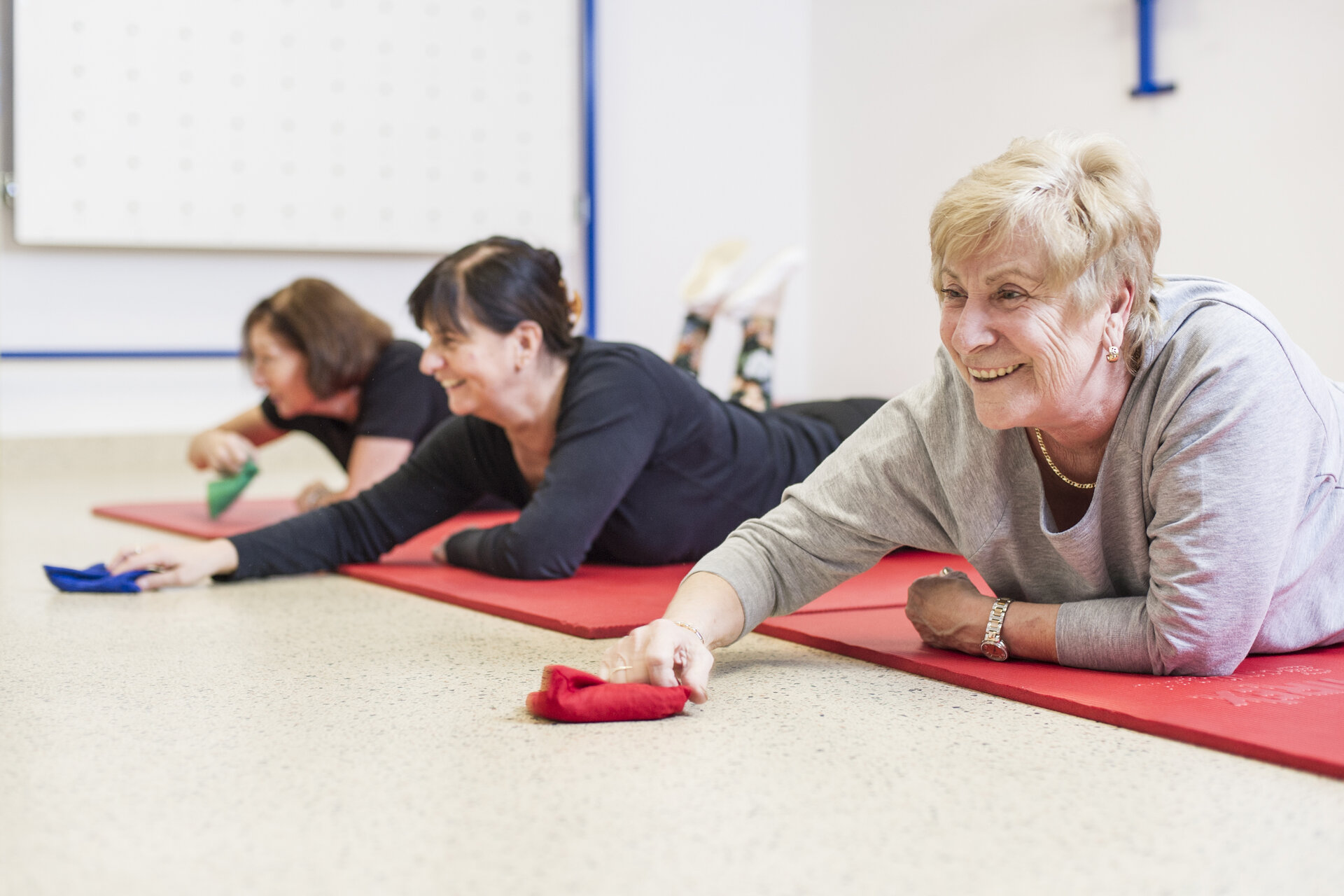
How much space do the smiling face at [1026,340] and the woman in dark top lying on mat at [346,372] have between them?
1.71 meters

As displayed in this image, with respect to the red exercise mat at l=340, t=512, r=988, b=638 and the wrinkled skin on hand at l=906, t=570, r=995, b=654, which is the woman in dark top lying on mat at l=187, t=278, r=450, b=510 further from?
the wrinkled skin on hand at l=906, t=570, r=995, b=654

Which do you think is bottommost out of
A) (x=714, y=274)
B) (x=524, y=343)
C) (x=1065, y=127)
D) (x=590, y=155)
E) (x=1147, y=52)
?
(x=524, y=343)

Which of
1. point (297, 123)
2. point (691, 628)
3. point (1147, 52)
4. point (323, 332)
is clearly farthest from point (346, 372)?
point (1147, 52)

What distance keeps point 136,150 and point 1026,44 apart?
3135 millimetres

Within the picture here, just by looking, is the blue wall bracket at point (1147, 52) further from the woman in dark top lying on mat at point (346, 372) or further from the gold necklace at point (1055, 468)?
the gold necklace at point (1055, 468)

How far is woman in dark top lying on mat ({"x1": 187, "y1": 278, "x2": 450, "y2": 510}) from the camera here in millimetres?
2752

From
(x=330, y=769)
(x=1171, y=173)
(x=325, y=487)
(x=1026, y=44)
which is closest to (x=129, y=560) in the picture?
(x=325, y=487)

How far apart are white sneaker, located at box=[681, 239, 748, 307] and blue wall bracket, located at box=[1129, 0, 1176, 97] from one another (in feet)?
4.32

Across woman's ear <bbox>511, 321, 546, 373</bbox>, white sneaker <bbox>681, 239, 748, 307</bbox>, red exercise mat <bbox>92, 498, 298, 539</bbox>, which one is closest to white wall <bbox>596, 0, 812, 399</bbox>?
white sneaker <bbox>681, 239, 748, 307</bbox>

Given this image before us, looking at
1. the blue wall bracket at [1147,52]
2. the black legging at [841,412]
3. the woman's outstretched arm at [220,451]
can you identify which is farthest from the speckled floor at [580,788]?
Result: the blue wall bracket at [1147,52]

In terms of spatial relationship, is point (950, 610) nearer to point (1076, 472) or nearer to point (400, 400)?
point (1076, 472)

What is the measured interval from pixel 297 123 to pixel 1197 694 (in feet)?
13.9

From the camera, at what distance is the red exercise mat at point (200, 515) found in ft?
9.52

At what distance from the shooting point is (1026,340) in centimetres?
119
